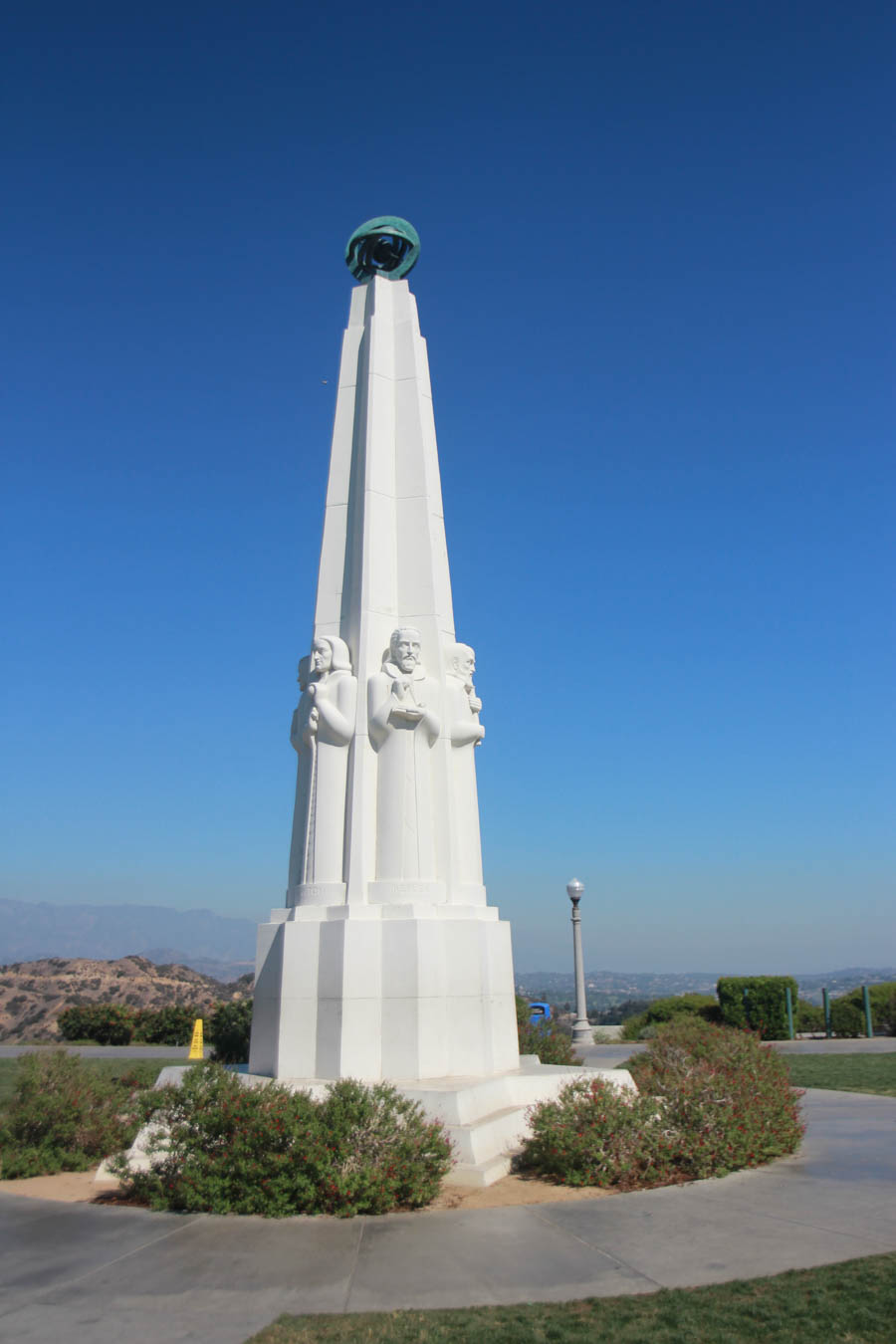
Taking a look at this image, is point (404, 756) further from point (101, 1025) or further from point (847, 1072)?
point (101, 1025)

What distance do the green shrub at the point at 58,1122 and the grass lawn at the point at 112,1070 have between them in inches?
31.1

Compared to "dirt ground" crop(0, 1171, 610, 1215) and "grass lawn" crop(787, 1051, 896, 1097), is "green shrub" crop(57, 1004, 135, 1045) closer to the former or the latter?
"grass lawn" crop(787, 1051, 896, 1097)

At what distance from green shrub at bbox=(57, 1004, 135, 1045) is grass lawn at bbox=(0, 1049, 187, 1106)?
17.7 feet

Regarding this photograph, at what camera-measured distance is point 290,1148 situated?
273 inches

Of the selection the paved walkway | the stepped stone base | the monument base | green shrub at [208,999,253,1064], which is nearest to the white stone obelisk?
the monument base

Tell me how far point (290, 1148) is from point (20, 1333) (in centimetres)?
252

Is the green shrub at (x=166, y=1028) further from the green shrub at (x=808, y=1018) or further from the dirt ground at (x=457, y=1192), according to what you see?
the dirt ground at (x=457, y=1192)

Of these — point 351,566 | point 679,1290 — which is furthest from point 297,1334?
point 351,566

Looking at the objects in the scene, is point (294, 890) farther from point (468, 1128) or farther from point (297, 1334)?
point (297, 1334)

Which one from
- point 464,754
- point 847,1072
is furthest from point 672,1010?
point 464,754

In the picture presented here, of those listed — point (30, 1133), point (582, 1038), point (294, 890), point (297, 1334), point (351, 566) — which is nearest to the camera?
point (297, 1334)

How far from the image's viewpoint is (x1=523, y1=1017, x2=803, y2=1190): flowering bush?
7699mm

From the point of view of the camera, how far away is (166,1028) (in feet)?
89.8

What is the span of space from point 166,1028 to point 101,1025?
214cm
